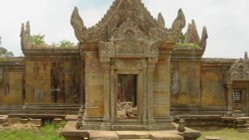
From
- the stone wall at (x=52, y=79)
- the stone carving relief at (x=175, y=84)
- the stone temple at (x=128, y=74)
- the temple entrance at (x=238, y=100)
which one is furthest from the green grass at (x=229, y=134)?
the stone wall at (x=52, y=79)

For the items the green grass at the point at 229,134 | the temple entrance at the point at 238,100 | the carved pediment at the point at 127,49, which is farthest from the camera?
the temple entrance at the point at 238,100

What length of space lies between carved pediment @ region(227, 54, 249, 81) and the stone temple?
0.05m

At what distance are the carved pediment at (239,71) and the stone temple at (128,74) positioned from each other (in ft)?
0.16

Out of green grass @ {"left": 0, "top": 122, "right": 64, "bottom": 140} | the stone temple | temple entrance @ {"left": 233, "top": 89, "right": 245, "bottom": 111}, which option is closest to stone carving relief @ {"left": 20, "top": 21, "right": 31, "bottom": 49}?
the stone temple

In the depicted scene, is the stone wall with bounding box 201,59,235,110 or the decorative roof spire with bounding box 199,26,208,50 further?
the stone wall with bounding box 201,59,235,110

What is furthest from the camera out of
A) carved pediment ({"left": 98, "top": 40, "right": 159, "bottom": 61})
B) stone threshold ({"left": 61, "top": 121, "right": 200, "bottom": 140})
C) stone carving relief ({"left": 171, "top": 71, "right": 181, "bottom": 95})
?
stone carving relief ({"left": 171, "top": 71, "right": 181, "bottom": 95})

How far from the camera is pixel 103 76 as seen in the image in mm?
12000

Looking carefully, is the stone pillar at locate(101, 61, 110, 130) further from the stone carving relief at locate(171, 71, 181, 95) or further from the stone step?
the stone carving relief at locate(171, 71, 181, 95)

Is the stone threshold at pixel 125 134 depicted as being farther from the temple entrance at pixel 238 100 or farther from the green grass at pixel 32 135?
the temple entrance at pixel 238 100

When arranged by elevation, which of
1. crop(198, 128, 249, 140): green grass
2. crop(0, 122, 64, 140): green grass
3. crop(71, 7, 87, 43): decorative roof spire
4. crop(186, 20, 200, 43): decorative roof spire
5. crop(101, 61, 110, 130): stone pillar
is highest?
crop(186, 20, 200, 43): decorative roof spire

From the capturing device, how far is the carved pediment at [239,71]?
2355cm

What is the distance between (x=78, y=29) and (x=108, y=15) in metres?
0.84

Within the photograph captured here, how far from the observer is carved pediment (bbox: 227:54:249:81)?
927 inches

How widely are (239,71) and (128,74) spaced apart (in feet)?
42.5
